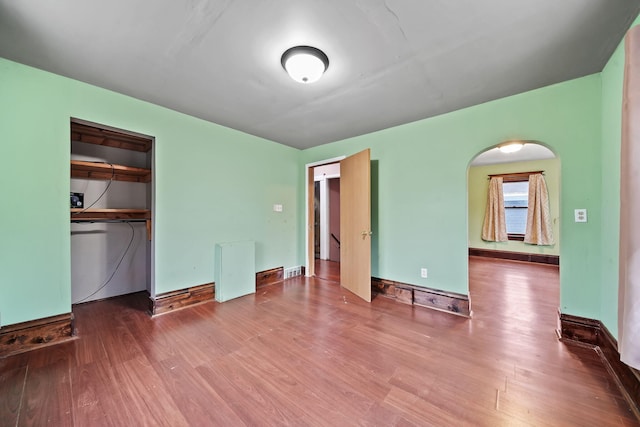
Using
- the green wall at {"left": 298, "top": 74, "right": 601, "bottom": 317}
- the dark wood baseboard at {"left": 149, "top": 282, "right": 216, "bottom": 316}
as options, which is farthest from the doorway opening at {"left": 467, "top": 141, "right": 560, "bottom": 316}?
the dark wood baseboard at {"left": 149, "top": 282, "right": 216, "bottom": 316}

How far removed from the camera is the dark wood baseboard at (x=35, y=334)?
1.89m

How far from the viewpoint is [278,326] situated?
7.97ft

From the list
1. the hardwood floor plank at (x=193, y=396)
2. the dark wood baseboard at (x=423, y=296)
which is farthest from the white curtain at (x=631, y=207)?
the hardwood floor plank at (x=193, y=396)

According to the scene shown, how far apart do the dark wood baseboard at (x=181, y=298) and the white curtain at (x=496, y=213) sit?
6.44 metres

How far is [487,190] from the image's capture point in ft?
19.9

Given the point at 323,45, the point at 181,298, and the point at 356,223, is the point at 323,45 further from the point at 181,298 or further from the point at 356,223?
the point at 181,298

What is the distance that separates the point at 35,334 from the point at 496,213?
7952 mm

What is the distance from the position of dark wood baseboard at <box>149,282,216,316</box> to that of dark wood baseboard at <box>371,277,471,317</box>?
2.29 meters

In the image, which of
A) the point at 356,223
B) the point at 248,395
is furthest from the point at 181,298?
the point at 356,223

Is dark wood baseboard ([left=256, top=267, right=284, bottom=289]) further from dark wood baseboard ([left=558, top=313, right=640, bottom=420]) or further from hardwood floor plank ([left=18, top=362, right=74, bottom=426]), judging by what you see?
dark wood baseboard ([left=558, top=313, right=640, bottom=420])

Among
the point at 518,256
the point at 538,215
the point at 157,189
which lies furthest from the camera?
the point at 518,256

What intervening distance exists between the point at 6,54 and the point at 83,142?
129cm

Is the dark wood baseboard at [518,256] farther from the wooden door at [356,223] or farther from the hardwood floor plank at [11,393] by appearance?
the hardwood floor plank at [11,393]

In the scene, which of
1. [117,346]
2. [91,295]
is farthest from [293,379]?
[91,295]
